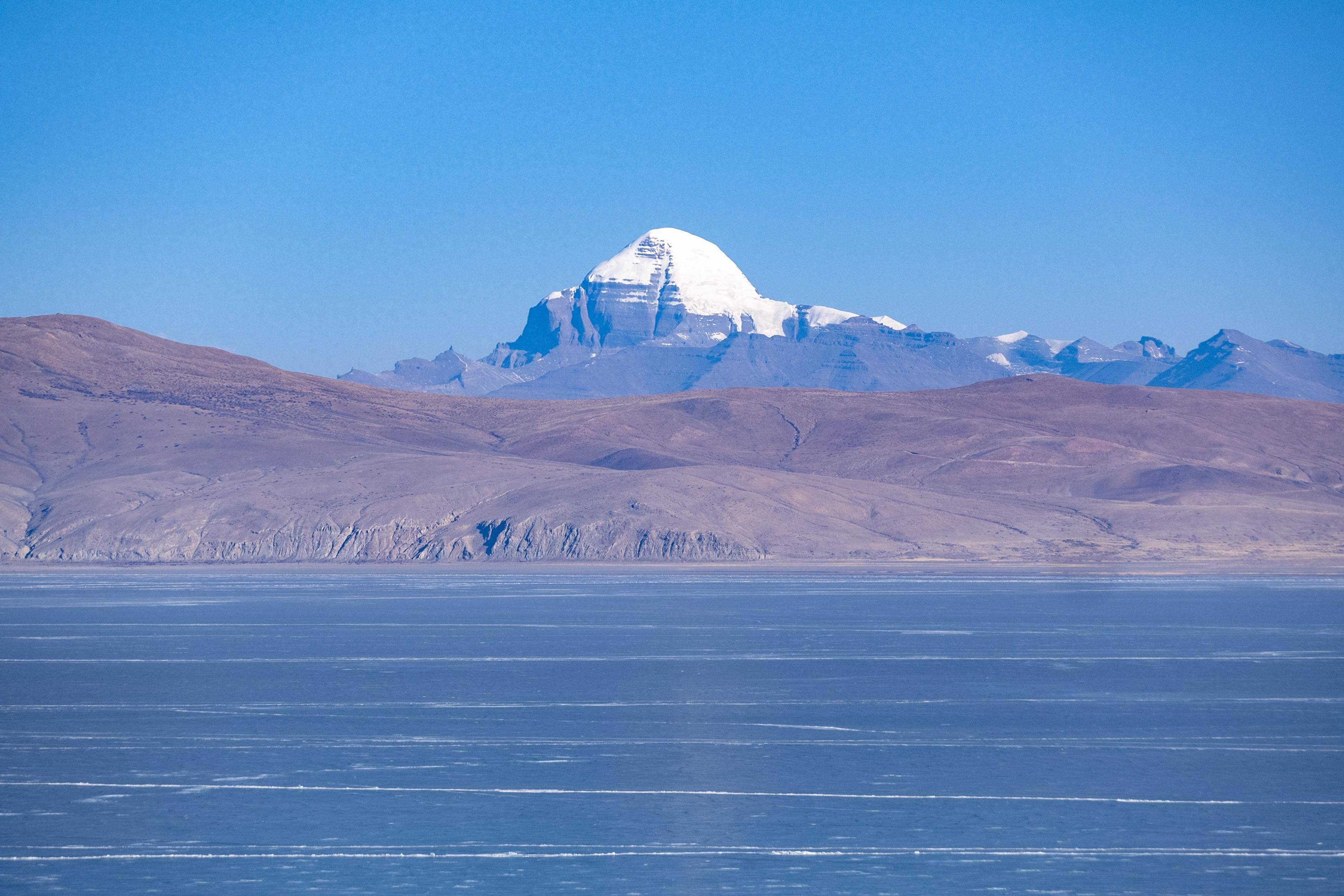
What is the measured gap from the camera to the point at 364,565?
118500 millimetres

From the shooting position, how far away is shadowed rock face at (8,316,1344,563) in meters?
122

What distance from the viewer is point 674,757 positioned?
3188cm

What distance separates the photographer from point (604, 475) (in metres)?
138

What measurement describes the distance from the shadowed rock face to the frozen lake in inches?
2344

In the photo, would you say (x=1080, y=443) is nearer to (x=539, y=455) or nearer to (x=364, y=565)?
(x=539, y=455)

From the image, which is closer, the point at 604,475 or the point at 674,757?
the point at 674,757

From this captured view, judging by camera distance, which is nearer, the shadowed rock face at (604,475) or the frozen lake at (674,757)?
the frozen lake at (674,757)

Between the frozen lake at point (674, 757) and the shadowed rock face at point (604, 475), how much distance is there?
59542 mm

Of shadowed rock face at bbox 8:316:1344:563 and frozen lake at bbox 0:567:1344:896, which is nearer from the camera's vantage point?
frozen lake at bbox 0:567:1344:896

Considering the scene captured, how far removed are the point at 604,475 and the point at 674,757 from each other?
106 metres

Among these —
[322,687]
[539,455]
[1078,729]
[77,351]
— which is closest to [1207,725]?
[1078,729]

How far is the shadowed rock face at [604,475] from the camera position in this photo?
122 m

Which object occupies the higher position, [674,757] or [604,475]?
[674,757]

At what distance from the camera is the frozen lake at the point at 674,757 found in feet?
75.8
